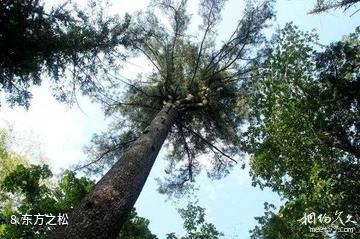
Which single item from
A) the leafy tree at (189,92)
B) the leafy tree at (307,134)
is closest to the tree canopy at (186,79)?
the leafy tree at (189,92)

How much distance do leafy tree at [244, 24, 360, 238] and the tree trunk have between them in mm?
2815

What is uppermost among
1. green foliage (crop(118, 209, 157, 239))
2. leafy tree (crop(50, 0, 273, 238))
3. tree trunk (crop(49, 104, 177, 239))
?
leafy tree (crop(50, 0, 273, 238))

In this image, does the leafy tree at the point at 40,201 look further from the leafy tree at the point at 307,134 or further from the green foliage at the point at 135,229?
the leafy tree at the point at 307,134

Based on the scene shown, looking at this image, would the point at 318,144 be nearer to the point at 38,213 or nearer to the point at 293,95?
the point at 293,95

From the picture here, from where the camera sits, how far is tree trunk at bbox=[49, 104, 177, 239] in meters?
5.17

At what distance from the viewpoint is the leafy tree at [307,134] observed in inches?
300

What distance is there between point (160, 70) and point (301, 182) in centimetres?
948

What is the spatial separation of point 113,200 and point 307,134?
4585 mm

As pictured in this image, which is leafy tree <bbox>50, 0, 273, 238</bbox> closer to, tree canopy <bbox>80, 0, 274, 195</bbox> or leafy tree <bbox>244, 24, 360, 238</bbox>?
tree canopy <bbox>80, 0, 274, 195</bbox>

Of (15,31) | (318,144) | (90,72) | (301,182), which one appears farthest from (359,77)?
(15,31)

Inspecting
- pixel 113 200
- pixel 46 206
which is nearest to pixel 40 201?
pixel 46 206

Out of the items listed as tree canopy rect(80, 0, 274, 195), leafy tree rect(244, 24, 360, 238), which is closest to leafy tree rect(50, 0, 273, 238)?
tree canopy rect(80, 0, 274, 195)

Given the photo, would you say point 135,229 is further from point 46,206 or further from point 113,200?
point 113,200

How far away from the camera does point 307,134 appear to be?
334 inches
